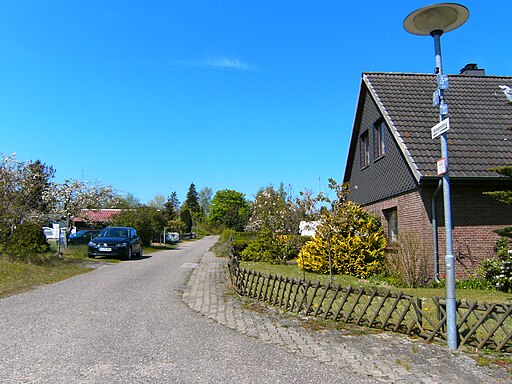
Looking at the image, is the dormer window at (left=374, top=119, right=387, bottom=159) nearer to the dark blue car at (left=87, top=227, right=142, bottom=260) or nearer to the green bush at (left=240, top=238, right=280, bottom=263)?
the green bush at (left=240, top=238, right=280, bottom=263)

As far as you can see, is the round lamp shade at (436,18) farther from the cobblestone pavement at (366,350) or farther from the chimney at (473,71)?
the chimney at (473,71)

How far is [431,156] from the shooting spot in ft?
41.3

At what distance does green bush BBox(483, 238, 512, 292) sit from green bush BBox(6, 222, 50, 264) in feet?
46.4

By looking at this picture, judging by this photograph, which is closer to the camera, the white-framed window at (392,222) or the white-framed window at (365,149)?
the white-framed window at (392,222)

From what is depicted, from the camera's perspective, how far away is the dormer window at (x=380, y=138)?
15.3m

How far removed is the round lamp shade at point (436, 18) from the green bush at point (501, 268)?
622cm

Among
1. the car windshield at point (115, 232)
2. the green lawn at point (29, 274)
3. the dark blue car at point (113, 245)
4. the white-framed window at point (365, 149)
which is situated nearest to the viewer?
the green lawn at point (29, 274)

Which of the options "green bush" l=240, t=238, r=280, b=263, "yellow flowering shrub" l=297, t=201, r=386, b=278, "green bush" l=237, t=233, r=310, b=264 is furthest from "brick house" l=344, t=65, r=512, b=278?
"green bush" l=240, t=238, r=280, b=263

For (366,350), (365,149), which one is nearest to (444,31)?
(366,350)

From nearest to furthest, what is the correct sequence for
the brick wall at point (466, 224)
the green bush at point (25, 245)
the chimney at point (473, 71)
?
the brick wall at point (466, 224), the green bush at point (25, 245), the chimney at point (473, 71)

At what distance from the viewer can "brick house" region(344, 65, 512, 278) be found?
12031mm

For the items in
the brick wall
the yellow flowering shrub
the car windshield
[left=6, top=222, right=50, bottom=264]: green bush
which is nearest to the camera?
the brick wall

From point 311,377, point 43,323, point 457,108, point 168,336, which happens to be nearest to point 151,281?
point 43,323

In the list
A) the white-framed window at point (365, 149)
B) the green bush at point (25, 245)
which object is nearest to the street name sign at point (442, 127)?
the white-framed window at point (365, 149)
